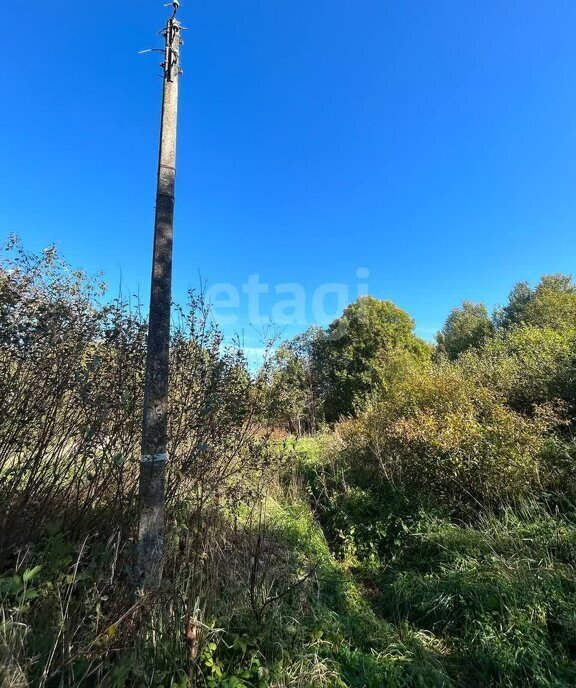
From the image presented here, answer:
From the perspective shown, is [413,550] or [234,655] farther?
[413,550]

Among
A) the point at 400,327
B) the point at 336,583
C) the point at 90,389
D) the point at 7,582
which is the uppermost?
the point at 400,327

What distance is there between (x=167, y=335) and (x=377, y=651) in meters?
2.66

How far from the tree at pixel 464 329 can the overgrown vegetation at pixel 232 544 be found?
60.6 feet

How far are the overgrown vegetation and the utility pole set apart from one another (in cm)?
17

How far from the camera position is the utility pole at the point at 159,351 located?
6.54 ft

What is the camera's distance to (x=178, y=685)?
1688 millimetres

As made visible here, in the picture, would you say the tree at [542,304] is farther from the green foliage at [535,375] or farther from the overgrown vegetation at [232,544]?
the overgrown vegetation at [232,544]

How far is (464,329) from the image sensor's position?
29.0m

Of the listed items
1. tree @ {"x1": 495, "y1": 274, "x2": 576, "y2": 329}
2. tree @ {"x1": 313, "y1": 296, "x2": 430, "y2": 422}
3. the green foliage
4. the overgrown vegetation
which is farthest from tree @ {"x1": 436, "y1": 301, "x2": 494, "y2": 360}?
the overgrown vegetation

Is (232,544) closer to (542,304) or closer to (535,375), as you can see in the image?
(535,375)

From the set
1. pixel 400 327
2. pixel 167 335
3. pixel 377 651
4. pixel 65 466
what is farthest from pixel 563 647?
pixel 400 327

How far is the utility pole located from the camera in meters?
1.99

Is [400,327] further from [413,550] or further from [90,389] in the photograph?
[90,389]

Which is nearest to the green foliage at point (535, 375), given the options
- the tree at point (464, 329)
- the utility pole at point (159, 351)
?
the utility pole at point (159, 351)
